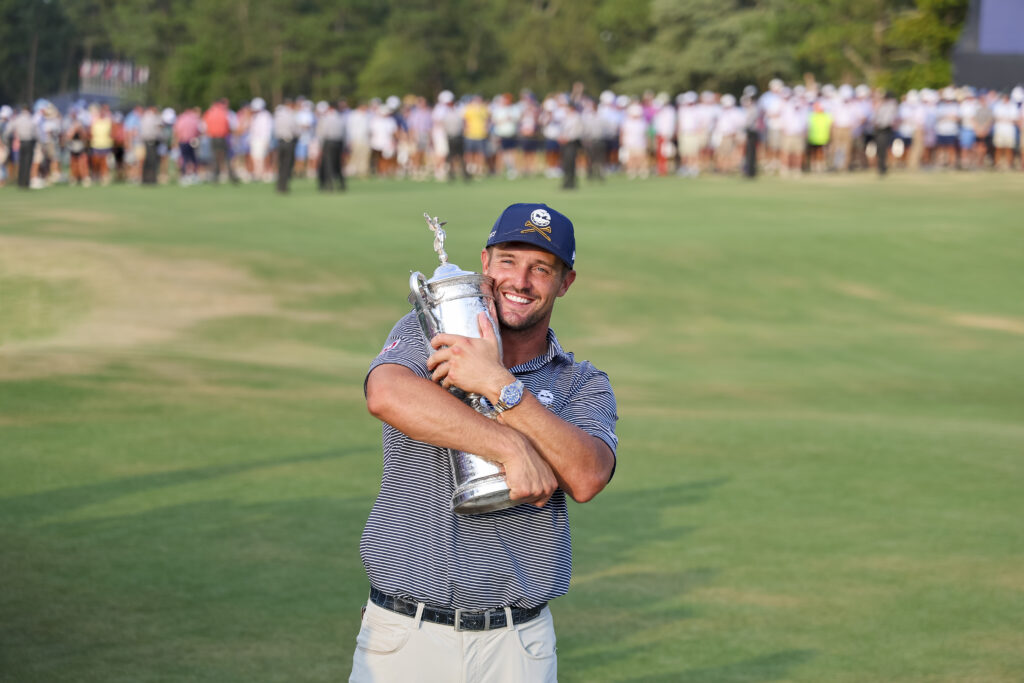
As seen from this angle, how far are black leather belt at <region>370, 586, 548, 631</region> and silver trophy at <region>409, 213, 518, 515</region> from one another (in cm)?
34

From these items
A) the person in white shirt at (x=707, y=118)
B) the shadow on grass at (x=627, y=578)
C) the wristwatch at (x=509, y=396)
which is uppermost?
the person in white shirt at (x=707, y=118)

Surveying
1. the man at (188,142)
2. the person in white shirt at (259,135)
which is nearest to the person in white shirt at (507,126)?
the person in white shirt at (259,135)

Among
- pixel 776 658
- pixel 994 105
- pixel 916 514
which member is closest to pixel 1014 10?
pixel 994 105

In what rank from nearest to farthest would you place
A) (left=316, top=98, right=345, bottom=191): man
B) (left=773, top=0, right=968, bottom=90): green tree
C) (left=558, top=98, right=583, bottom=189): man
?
(left=316, top=98, right=345, bottom=191): man → (left=558, top=98, right=583, bottom=189): man → (left=773, top=0, right=968, bottom=90): green tree

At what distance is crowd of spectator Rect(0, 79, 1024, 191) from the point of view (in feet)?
128

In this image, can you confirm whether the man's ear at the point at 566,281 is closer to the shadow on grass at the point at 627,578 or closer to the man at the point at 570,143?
the shadow on grass at the point at 627,578

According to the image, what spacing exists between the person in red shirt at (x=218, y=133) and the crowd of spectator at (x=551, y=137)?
0.04 meters

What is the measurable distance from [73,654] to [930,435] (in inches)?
357

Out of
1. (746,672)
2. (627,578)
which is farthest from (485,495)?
(627,578)

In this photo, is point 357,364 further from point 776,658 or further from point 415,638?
point 415,638

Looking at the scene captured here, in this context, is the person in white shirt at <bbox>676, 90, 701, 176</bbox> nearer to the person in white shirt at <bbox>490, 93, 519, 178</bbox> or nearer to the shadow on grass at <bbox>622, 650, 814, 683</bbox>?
the person in white shirt at <bbox>490, 93, 519, 178</bbox>

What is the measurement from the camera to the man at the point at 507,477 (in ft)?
12.6

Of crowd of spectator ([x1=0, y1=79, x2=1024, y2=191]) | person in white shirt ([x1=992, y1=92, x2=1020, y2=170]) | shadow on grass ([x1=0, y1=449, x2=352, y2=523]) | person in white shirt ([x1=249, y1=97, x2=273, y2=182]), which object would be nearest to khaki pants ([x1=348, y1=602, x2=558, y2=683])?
shadow on grass ([x1=0, y1=449, x2=352, y2=523])

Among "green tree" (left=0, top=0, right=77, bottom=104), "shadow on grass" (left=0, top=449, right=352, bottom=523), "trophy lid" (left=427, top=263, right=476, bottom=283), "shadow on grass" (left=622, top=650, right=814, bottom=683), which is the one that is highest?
"green tree" (left=0, top=0, right=77, bottom=104)
